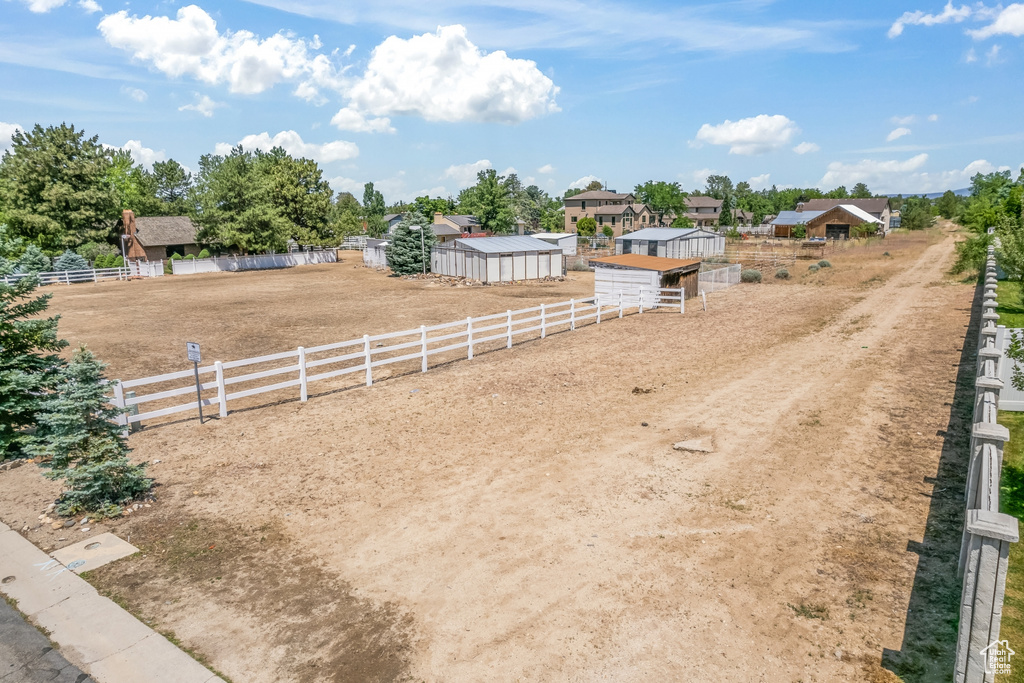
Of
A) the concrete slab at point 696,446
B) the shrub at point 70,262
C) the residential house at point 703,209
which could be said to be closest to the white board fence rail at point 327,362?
the concrete slab at point 696,446

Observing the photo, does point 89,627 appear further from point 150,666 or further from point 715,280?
point 715,280

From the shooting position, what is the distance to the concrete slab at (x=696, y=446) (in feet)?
37.3

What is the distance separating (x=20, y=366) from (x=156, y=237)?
2072 inches

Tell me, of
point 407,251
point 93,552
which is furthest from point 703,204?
point 93,552

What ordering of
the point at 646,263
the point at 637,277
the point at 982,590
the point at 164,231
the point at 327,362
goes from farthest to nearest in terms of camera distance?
1. the point at 164,231
2. the point at 646,263
3. the point at 637,277
4. the point at 327,362
5. the point at 982,590

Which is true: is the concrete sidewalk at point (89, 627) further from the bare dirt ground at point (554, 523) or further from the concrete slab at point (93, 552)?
the bare dirt ground at point (554, 523)

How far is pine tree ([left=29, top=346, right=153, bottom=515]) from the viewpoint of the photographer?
8.97 metres

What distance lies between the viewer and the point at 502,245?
151 ft

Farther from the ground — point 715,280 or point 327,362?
point 715,280

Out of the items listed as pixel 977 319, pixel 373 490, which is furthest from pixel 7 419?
pixel 977 319

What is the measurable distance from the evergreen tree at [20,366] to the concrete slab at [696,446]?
12.2m

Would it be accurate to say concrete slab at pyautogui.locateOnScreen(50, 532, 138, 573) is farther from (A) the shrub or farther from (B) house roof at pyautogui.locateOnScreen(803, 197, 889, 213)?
(B) house roof at pyautogui.locateOnScreen(803, 197, 889, 213)

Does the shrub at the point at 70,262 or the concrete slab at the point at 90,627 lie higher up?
the shrub at the point at 70,262

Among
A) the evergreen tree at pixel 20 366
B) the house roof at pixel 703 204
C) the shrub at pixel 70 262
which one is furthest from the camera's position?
the house roof at pixel 703 204
